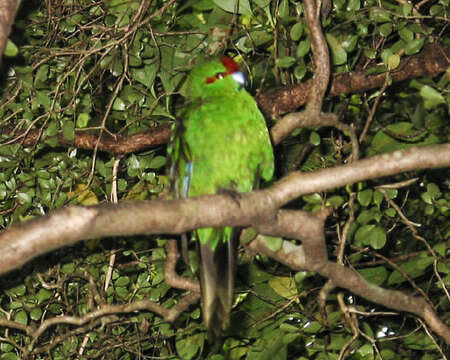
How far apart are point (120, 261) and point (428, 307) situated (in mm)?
1613

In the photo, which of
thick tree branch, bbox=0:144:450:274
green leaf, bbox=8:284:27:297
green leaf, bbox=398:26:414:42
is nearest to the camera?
thick tree branch, bbox=0:144:450:274

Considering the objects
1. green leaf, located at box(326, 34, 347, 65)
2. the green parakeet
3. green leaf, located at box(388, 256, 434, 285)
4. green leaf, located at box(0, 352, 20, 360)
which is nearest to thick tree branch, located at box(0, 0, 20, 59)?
the green parakeet

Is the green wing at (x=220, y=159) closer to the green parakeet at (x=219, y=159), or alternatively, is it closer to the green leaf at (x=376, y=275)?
the green parakeet at (x=219, y=159)

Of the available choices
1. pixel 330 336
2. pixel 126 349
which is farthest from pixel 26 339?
pixel 330 336

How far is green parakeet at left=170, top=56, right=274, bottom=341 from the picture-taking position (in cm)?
248

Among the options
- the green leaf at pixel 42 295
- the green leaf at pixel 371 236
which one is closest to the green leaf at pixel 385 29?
the green leaf at pixel 371 236

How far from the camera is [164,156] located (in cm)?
318

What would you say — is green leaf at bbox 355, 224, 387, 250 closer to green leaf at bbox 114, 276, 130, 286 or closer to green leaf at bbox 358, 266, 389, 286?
green leaf at bbox 358, 266, 389, 286

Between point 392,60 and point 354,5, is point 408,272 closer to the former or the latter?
point 392,60

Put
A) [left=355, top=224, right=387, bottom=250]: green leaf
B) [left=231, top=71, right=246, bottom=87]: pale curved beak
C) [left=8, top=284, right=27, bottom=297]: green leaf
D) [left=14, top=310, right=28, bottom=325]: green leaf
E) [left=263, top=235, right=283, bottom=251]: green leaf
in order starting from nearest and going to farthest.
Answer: [left=263, top=235, right=283, bottom=251]: green leaf, [left=231, top=71, right=246, bottom=87]: pale curved beak, [left=355, top=224, right=387, bottom=250]: green leaf, [left=14, top=310, right=28, bottom=325]: green leaf, [left=8, top=284, right=27, bottom=297]: green leaf

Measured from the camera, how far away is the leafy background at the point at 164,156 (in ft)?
9.59

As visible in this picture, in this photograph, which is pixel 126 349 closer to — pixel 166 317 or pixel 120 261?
pixel 120 261

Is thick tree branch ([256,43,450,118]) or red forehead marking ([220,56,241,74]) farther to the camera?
thick tree branch ([256,43,450,118])

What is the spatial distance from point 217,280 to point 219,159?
0.42m
